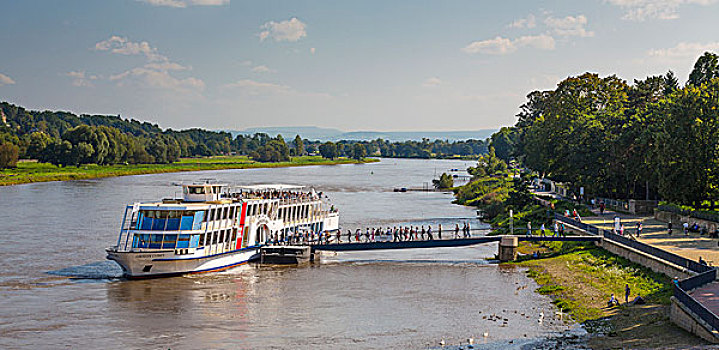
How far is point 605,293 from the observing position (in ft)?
141

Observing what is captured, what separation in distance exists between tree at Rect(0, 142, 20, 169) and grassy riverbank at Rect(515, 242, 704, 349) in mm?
138625

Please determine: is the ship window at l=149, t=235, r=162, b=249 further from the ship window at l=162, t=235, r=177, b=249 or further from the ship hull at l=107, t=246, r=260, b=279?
the ship hull at l=107, t=246, r=260, b=279

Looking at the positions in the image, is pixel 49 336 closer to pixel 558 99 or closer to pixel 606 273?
pixel 606 273

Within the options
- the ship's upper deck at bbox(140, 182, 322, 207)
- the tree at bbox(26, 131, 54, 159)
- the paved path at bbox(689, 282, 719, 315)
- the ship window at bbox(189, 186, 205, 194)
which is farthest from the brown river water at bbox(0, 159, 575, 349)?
the tree at bbox(26, 131, 54, 159)

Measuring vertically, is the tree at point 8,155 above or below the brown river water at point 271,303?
above

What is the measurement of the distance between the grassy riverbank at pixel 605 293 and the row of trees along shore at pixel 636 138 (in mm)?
9535

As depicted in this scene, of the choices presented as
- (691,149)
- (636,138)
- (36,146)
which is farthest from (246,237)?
(36,146)

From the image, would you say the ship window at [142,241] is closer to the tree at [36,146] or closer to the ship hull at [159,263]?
the ship hull at [159,263]

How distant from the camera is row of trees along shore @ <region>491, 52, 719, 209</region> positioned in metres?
55.5

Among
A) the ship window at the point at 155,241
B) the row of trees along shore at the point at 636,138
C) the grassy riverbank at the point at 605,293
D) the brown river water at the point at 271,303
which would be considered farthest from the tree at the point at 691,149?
the ship window at the point at 155,241

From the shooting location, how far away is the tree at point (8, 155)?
537ft

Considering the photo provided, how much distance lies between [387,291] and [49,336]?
792 inches

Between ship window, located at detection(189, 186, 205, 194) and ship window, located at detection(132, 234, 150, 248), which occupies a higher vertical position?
ship window, located at detection(189, 186, 205, 194)

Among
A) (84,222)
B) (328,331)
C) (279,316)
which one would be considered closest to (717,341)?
(328,331)
